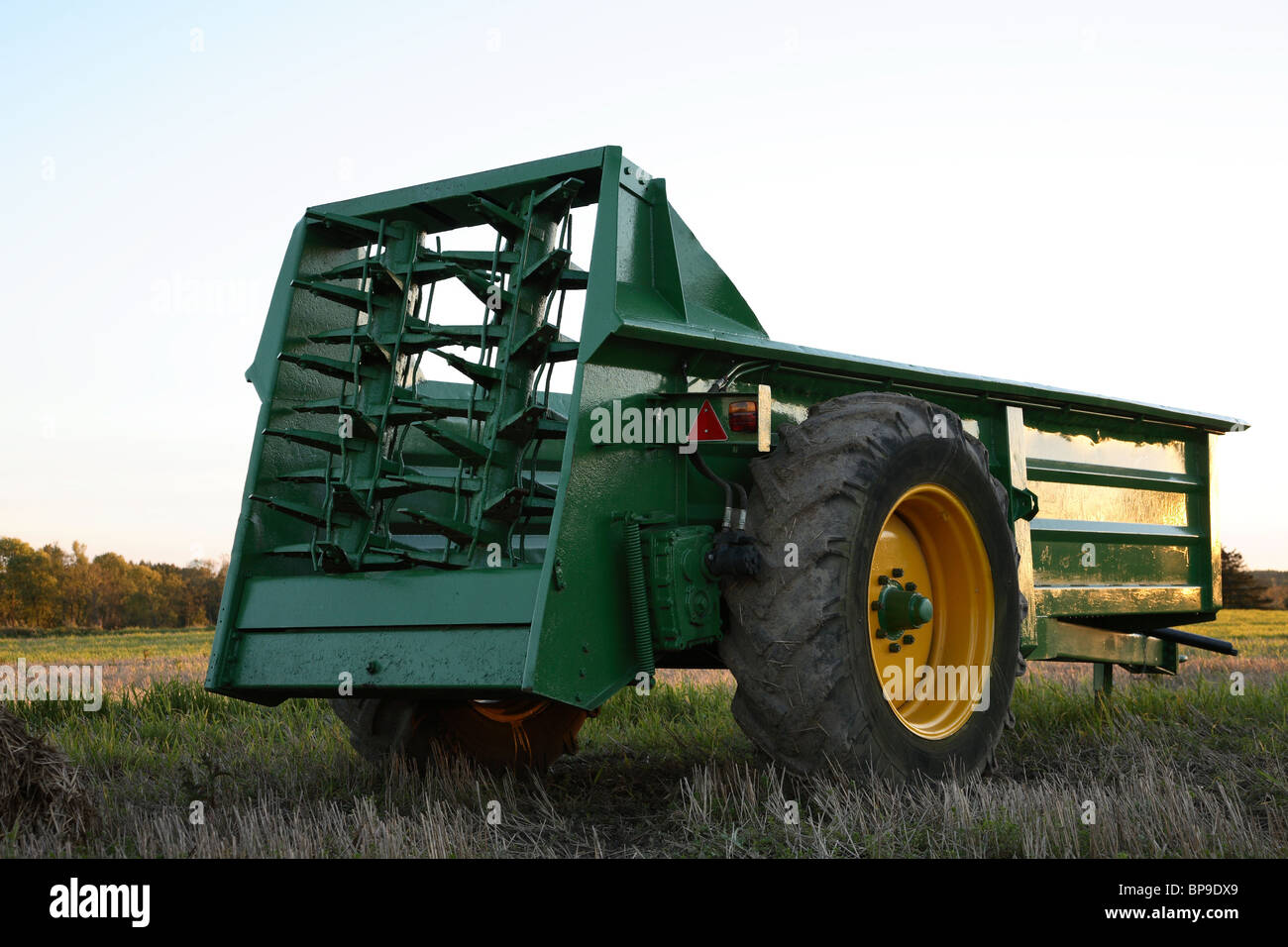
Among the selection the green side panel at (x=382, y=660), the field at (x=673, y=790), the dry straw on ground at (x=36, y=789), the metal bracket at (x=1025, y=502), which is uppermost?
the metal bracket at (x=1025, y=502)

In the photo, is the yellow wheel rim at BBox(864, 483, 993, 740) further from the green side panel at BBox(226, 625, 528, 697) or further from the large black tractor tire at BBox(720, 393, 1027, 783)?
the green side panel at BBox(226, 625, 528, 697)

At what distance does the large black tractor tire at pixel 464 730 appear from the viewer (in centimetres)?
482

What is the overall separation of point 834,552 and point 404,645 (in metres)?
1.42

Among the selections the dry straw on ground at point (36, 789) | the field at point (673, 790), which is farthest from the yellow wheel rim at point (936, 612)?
the dry straw on ground at point (36, 789)

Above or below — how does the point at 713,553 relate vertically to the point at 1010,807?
above

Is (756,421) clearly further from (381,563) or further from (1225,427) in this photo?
(1225,427)

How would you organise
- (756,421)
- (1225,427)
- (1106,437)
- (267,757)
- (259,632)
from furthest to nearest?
(1225,427) < (1106,437) < (267,757) < (259,632) < (756,421)

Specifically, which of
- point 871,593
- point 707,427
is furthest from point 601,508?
point 871,593

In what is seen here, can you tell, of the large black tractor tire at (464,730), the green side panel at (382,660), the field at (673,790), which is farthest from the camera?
the large black tractor tire at (464,730)

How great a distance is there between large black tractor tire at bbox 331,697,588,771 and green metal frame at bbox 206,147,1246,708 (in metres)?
0.57

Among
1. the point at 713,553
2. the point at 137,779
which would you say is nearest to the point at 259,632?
the point at 137,779

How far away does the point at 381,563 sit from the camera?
4410 mm

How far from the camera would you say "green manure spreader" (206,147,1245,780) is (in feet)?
12.3

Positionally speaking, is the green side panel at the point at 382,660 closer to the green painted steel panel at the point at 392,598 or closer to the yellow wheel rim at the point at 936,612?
the green painted steel panel at the point at 392,598
